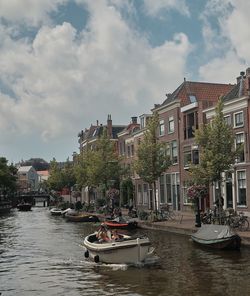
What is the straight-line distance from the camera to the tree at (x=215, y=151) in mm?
34188

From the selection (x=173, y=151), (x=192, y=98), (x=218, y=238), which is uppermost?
(x=192, y=98)

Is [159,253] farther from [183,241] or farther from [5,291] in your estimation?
[5,291]

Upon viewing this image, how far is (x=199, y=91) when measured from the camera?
5856 cm

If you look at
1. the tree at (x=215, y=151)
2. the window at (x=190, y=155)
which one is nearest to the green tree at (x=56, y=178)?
the window at (x=190, y=155)

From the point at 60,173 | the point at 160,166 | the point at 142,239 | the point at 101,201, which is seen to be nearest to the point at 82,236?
the point at 160,166

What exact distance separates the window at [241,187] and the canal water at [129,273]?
1237cm

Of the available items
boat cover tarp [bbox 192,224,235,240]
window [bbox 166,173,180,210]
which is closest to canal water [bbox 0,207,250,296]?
boat cover tarp [bbox 192,224,235,240]

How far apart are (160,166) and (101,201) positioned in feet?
90.0

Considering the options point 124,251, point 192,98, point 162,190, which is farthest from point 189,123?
point 124,251

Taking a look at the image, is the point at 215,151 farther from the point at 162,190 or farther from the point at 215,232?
the point at 162,190

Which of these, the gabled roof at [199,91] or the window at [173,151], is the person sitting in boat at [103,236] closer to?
the window at [173,151]

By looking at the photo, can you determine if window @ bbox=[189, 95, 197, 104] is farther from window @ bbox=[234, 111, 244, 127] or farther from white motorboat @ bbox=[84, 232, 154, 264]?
white motorboat @ bbox=[84, 232, 154, 264]

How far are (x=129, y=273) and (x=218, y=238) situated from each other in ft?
23.7

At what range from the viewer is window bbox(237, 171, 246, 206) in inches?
1715
